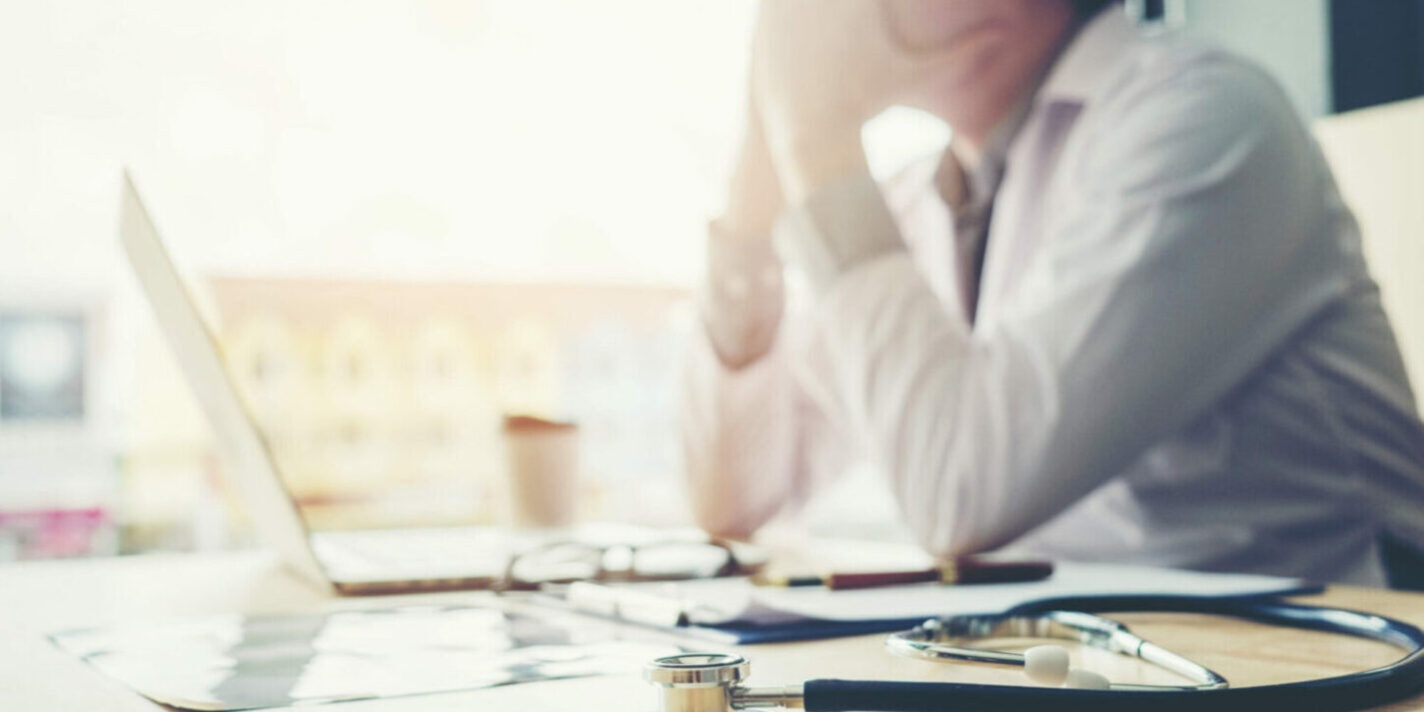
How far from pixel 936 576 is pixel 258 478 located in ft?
1.28

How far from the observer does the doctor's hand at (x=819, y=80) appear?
0.77 meters

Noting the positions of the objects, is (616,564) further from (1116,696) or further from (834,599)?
(1116,696)

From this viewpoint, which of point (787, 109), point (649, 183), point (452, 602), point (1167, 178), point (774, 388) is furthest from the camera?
point (649, 183)

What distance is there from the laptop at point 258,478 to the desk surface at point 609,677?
0.02m

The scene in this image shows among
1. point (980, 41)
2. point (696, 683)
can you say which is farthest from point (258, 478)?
point (980, 41)

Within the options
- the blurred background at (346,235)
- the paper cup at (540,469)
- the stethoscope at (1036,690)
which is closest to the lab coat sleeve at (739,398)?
the paper cup at (540,469)

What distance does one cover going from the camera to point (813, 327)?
1177mm

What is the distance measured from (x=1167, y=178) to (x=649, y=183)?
5.50 m

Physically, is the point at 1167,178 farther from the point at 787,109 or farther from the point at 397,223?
the point at 397,223

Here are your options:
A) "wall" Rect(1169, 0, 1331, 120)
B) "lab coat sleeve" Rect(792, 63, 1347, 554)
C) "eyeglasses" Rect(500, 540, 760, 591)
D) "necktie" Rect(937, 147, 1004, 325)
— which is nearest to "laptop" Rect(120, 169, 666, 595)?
"eyeglasses" Rect(500, 540, 760, 591)

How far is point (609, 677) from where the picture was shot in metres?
0.30

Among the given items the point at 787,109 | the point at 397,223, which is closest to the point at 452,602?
the point at 787,109

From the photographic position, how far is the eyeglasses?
560 millimetres

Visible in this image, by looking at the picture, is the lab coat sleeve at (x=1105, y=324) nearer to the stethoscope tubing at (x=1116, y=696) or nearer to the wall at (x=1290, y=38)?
the stethoscope tubing at (x=1116, y=696)
